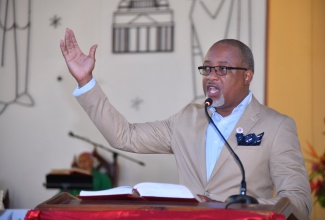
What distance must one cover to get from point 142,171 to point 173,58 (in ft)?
3.37

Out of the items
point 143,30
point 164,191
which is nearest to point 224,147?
point 164,191

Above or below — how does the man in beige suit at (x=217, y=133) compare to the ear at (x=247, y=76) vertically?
below

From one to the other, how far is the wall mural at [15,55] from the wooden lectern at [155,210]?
4169 mm

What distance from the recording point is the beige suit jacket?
2691 millimetres

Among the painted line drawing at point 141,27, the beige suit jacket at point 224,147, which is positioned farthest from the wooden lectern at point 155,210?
the painted line drawing at point 141,27

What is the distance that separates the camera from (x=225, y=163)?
9.09 ft

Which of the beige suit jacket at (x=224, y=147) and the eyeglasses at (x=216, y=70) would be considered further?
the eyeglasses at (x=216, y=70)

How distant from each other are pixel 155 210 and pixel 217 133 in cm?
101

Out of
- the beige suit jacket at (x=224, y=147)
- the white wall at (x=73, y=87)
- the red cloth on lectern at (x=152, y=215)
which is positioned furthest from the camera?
the white wall at (x=73, y=87)

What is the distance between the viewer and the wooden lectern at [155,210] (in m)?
1.89

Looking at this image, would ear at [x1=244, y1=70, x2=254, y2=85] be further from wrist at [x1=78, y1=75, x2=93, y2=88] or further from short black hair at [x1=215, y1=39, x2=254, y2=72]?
wrist at [x1=78, y1=75, x2=93, y2=88]

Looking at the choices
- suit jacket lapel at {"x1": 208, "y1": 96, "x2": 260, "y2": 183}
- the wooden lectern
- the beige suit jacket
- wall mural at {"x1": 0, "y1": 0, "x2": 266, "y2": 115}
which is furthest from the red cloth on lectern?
wall mural at {"x1": 0, "y1": 0, "x2": 266, "y2": 115}

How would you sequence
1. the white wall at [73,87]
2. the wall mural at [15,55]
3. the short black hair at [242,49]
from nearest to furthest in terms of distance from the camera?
1. the short black hair at [242,49]
2. the white wall at [73,87]
3. the wall mural at [15,55]

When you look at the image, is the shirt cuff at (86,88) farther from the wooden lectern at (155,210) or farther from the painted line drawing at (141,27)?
the painted line drawing at (141,27)
